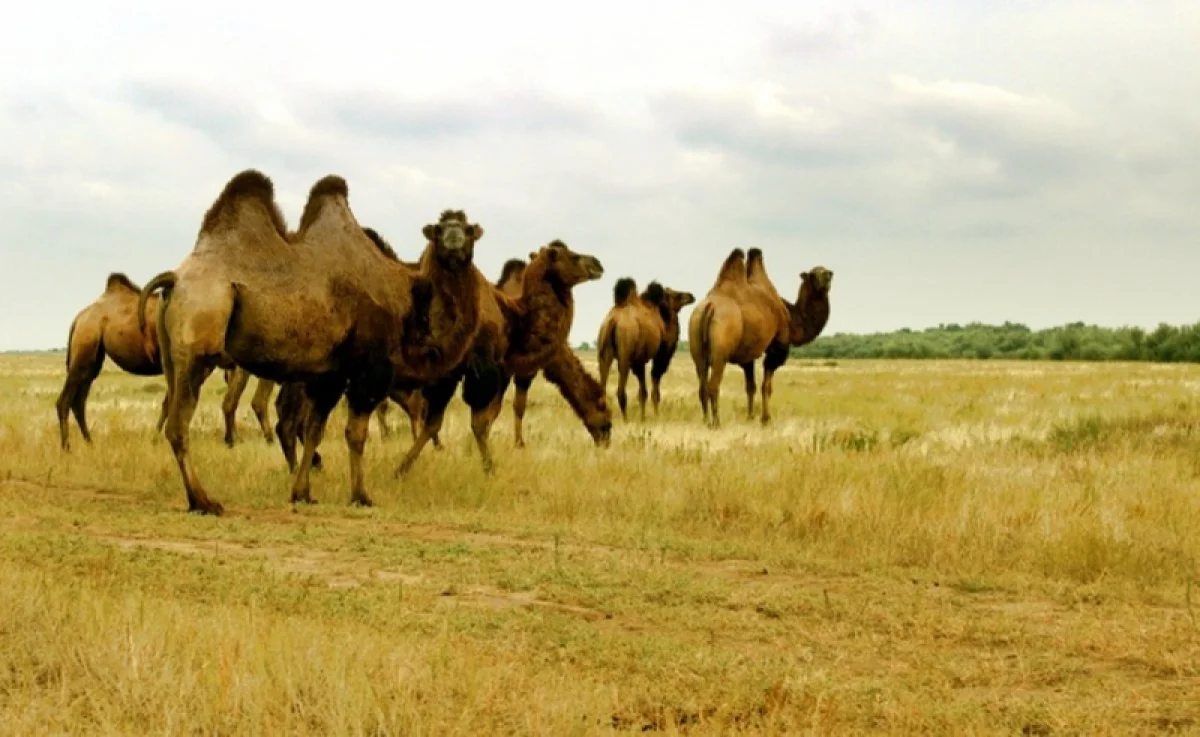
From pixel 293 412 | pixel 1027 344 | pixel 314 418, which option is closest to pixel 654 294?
pixel 293 412

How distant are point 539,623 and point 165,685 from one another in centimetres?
212

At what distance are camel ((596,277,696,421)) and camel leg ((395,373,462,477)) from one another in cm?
808

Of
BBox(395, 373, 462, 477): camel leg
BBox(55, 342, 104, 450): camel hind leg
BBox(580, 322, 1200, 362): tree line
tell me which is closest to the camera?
BBox(395, 373, 462, 477): camel leg

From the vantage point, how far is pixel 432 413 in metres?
12.6

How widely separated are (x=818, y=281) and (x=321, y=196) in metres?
13.2

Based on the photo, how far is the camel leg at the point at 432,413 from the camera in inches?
490

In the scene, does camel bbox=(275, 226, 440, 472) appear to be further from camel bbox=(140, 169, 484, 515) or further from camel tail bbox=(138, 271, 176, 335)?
camel tail bbox=(138, 271, 176, 335)

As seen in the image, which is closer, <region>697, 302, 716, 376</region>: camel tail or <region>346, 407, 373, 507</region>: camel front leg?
<region>346, 407, 373, 507</region>: camel front leg

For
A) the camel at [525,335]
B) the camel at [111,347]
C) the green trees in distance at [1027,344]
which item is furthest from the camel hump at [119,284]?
the green trees in distance at [1027,344]

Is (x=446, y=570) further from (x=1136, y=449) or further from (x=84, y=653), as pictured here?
(x=1136, y=449)

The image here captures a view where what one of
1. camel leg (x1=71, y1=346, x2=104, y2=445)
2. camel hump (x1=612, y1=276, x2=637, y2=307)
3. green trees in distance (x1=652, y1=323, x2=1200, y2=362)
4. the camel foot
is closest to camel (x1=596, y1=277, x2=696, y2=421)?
camel hump (x1=612, y1=276, x2=637, y2=307)

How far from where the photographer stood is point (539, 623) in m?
6.48

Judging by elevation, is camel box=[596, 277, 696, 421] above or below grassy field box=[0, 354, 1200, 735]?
above

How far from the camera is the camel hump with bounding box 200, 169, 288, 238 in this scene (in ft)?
35.6
